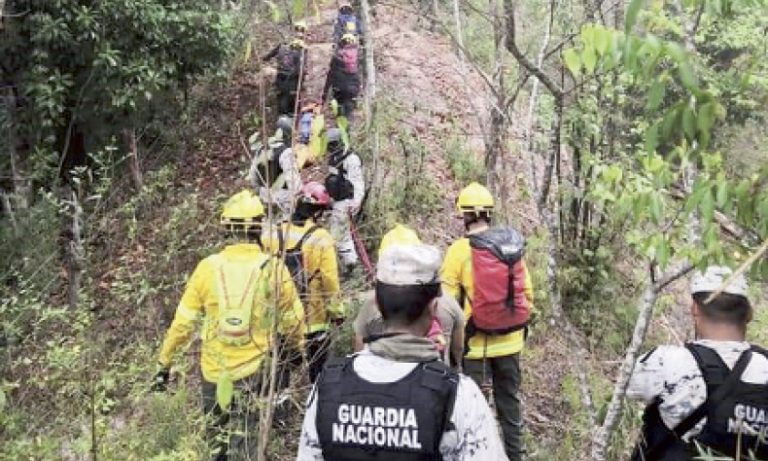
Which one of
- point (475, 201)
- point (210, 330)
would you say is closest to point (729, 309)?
point (475, 201)

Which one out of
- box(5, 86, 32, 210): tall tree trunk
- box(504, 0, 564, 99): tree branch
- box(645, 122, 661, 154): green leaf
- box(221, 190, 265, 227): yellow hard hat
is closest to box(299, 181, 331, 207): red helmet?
box(221, 190, 265, 227): yellow hard hat

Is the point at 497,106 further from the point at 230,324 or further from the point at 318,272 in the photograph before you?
the point at 230,324

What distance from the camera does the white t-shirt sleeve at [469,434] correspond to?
2.30 m

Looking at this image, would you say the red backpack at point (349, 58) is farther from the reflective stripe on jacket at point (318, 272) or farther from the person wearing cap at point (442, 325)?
the person wearing cap at point (442, 325)

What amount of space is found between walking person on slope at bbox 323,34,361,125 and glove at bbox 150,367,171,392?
23.4ft

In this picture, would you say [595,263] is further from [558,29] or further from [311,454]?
[311,454]

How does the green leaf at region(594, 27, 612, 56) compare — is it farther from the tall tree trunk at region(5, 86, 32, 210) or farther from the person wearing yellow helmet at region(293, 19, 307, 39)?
the tall tree trunk at region(5, 86, 32, 210)

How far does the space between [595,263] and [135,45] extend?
19.8 feet

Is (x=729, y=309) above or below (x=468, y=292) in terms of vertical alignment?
above

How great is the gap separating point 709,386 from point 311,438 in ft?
4.47

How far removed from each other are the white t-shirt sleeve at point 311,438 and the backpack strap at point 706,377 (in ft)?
4.19

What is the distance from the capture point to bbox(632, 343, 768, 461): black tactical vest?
2.65 meters

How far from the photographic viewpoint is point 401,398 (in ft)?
7.62

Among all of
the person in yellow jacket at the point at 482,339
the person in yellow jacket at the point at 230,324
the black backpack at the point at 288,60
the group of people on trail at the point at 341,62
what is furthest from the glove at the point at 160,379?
the black backpack at the point at 288,60
